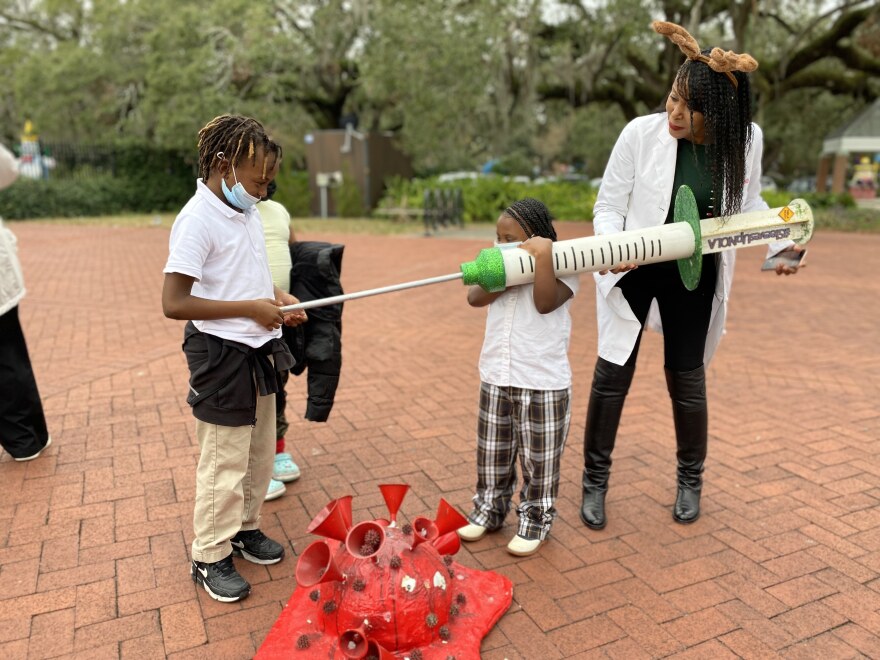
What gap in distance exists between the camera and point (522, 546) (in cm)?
277

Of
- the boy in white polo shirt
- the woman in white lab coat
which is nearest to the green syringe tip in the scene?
the woman in white lab coat

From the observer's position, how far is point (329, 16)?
19.6 metres

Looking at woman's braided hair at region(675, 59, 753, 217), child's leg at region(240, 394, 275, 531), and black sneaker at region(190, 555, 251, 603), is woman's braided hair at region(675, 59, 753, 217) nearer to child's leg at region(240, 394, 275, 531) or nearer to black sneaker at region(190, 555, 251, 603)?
child's leg at region(240, 394, 275, 531)

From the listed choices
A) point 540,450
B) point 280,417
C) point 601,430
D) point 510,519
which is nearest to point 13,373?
point 280,417

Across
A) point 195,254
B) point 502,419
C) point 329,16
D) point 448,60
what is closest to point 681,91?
point 502,419

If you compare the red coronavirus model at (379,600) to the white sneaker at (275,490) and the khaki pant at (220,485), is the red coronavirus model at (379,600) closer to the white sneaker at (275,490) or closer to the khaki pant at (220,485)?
the khaki pant at (220,485)

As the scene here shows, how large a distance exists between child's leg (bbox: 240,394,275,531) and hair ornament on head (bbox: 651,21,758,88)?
1921 millimetres

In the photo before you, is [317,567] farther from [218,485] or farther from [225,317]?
[225,317]

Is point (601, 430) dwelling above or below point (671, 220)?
below

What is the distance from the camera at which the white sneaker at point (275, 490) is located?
3.21 m

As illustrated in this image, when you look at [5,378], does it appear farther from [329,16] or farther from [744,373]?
[329,16]

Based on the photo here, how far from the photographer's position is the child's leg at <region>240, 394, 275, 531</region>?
8.64ft

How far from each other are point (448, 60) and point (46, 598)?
1645 centimetres

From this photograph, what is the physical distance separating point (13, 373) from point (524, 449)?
259cm
